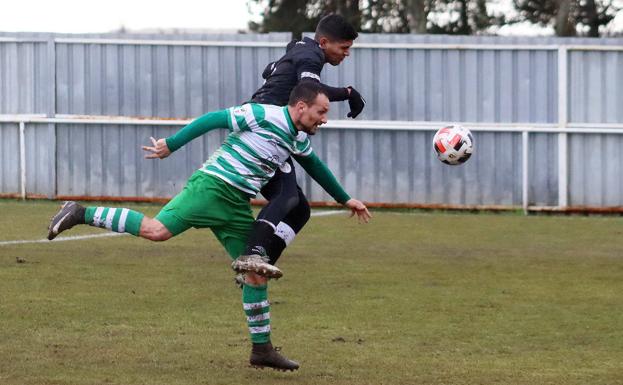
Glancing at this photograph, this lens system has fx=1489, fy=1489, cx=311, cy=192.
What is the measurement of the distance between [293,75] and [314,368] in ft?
8.77

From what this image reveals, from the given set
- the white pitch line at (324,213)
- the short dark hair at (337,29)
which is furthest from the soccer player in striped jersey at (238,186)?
the white pitch line at (324,213)

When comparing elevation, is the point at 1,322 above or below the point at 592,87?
below

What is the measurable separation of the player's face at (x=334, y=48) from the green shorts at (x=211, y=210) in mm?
2096

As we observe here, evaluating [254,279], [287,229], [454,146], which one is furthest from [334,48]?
[454,146]

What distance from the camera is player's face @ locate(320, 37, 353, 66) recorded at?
10.4 metres

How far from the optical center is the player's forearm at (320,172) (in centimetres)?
900

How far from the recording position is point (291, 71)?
34.4ft

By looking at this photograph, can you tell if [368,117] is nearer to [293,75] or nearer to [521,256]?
[521,256]

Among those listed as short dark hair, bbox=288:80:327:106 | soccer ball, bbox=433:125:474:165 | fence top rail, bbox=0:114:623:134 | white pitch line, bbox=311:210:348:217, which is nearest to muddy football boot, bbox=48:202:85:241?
short dark hair, bbox=288:80:327:106

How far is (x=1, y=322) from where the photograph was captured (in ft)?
32.6

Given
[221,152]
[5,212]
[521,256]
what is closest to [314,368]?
[221,152]

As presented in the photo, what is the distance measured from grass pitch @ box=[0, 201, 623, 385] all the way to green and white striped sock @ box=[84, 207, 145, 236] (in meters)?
0.77

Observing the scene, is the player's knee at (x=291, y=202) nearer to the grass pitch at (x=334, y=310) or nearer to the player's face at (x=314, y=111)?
the player's face at (x=314, y=111)

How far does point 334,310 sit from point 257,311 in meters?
Answer: 2.42
